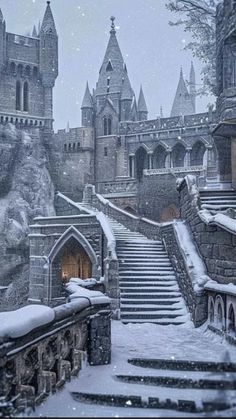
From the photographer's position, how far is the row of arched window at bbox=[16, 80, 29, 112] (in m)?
46.2

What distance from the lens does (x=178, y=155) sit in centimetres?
4134

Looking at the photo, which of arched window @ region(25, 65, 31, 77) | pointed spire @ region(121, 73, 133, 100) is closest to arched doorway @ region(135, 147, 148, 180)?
pointed spire @ region(121, 73, 133, 100)

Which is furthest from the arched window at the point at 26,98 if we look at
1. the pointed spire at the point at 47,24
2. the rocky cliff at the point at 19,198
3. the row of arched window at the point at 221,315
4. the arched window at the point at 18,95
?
the row of arched window at the point at 221,315

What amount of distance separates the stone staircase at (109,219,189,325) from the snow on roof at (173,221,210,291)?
1011 mm

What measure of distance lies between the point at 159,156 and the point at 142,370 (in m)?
36.9

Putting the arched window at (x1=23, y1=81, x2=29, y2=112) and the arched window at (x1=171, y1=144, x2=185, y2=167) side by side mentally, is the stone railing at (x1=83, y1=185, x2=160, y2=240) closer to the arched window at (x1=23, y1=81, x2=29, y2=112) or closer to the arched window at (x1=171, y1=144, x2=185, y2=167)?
the arched window at (x1=171, y1=144, x2=185, y2=167)

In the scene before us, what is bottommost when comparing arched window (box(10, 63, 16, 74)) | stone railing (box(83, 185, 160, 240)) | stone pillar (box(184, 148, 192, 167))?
stone railing (box(83, 185, 160, 240))

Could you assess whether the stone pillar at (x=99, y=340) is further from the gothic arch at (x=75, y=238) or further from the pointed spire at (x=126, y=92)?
the pointed spire at (x=126, y=92)

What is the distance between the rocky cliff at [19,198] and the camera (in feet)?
116

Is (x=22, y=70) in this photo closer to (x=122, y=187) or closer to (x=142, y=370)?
(x=122, y=187)

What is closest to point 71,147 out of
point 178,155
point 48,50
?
point 178,155

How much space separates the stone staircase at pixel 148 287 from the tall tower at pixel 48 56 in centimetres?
3510

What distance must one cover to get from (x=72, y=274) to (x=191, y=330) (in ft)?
58.2

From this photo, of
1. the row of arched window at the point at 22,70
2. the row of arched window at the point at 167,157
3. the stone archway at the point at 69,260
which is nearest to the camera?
the stone archway at the point at 69,260
